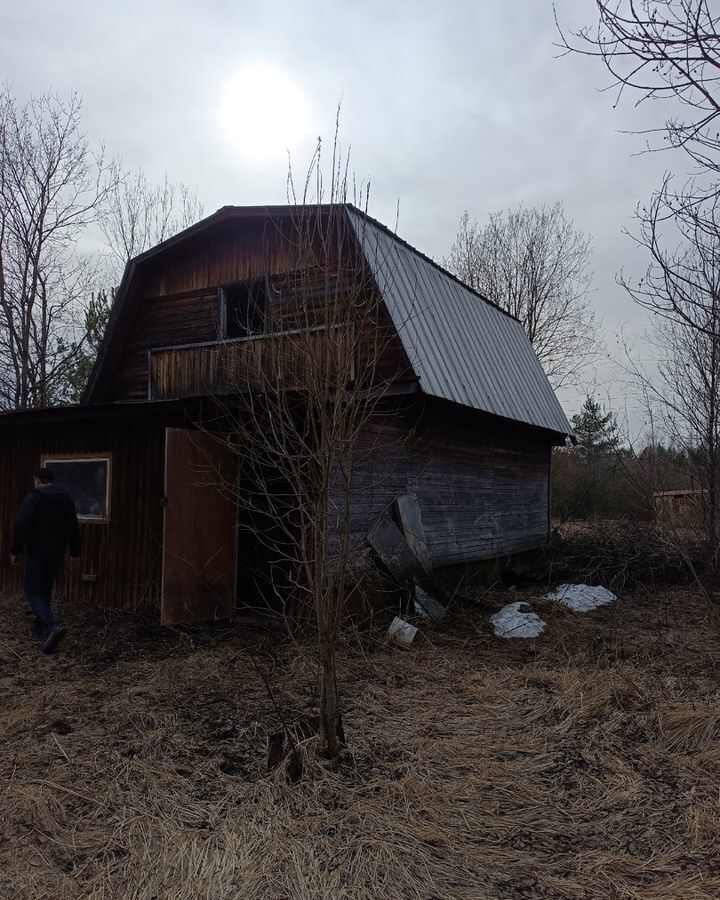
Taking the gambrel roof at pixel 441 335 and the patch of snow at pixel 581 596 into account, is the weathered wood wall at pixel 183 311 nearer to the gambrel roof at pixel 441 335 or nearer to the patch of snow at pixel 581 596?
the gambrel roof at pixel 441 335

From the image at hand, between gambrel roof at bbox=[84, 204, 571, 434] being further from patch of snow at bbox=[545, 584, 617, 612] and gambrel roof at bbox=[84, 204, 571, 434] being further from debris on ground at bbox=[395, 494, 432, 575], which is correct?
patch of snow at bbox=[545, 584, 617, 612]

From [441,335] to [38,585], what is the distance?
21.7ft

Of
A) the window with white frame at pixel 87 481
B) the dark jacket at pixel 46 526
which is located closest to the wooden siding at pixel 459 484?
the dark jacket at pixel 46 526

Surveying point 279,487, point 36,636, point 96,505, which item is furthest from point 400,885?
point 96,505

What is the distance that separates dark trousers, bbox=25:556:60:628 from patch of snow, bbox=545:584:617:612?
21.7 ft

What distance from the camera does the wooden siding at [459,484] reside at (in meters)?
8.91

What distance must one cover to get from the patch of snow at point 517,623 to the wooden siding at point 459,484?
59.5 inches

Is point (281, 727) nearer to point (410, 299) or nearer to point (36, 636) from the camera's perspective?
point (36, 636)

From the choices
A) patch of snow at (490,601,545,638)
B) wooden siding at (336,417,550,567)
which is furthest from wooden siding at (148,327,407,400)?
patch of snow at (490,601,545,638)

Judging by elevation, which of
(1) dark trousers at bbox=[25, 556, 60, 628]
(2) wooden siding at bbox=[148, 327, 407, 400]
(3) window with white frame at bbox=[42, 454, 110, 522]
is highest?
(2) wooden siding at bbox=[148, 327, 407, 400]

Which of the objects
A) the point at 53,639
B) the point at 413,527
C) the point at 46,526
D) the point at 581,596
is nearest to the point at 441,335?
the point at 413,527

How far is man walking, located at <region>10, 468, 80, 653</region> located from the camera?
7.04 meters

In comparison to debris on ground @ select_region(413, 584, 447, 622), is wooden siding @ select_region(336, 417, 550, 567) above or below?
above

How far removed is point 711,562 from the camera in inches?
409
